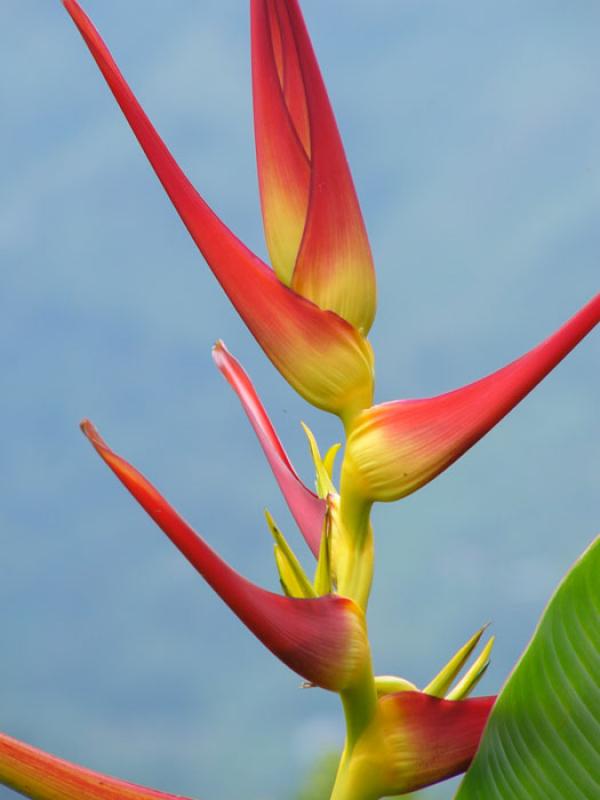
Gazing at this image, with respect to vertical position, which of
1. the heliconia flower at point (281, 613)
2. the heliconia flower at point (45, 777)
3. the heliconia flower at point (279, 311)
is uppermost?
the heliconia flower at point (279, 311)

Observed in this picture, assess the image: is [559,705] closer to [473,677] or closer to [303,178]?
[473,677]

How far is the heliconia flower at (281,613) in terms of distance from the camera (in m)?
0.27

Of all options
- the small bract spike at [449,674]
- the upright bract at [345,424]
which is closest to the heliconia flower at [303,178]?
the upright bract at [345,424]

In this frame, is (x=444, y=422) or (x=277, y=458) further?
(x=277, y=458)

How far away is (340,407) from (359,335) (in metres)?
0.02

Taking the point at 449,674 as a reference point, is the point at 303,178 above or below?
above

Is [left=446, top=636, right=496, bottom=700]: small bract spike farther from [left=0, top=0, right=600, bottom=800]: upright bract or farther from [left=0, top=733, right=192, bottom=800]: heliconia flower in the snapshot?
[left=0, top=733, right=192, bottom=800]: heliconia flower

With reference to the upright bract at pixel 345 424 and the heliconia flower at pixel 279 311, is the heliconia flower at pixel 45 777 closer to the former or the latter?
the upright bract at pixel 345 424

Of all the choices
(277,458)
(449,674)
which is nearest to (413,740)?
(449,674)

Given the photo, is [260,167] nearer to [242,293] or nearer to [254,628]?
[242,293]

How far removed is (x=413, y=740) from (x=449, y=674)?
0.03 meters

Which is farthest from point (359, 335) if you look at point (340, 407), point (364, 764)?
point (364, 764)

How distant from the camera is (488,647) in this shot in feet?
1.20

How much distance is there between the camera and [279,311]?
34 centimetres
